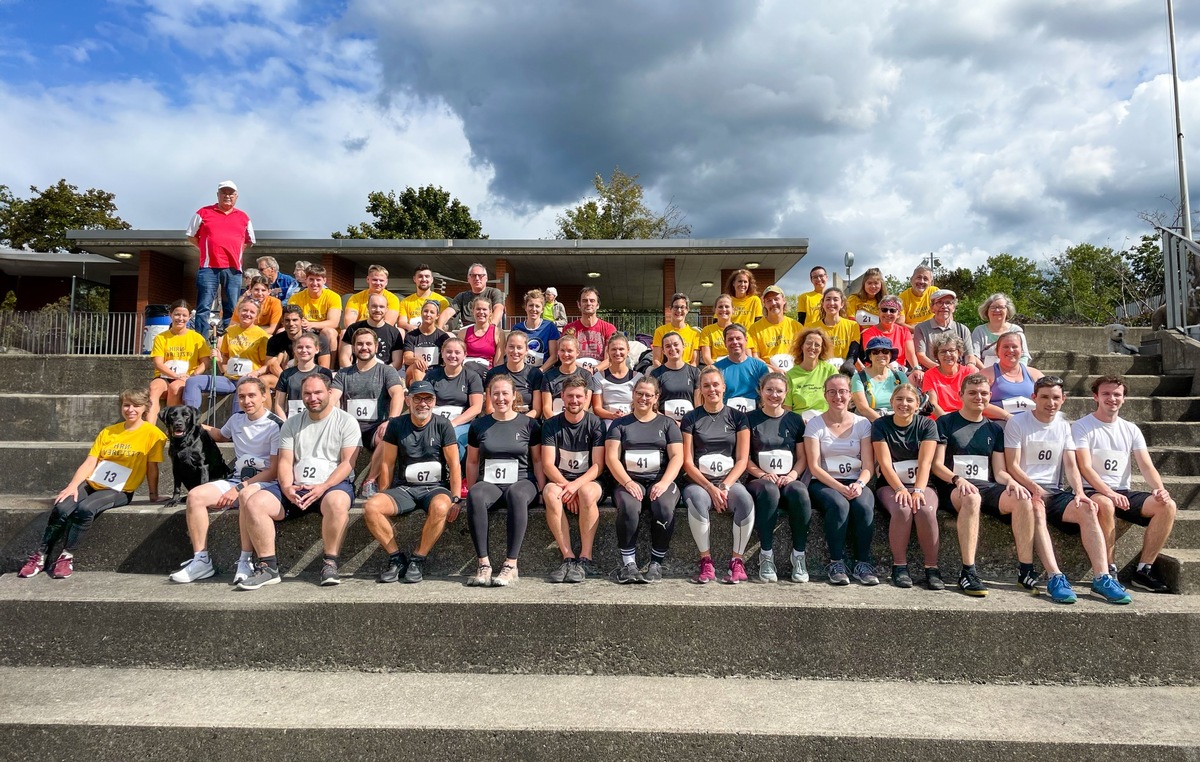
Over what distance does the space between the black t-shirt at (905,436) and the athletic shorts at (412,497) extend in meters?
2.70

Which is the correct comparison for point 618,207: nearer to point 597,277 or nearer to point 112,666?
point 597,277

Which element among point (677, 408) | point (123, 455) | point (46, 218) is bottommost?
point (123, 455)

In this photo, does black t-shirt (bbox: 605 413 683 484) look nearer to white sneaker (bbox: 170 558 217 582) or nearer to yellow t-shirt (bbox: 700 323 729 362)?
yellow t-shirt (bbox: 700 323 729 362)

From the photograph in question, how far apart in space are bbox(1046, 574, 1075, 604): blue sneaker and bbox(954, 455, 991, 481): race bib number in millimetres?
684

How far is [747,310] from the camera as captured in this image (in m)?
6.34

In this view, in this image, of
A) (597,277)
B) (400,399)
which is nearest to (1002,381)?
(400,399)

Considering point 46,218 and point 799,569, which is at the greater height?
point 46,218

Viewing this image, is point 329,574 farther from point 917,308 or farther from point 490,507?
point 917,308

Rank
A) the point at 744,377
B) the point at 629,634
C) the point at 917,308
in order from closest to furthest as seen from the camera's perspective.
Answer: the point at 629,634 < the point at 744,377 < the point at 917,308

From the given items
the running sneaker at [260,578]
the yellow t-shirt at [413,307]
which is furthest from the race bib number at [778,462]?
the yellow t-shirt at [413,307]

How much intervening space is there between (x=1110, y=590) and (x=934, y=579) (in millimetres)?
847

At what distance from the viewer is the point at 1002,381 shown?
15.3 ft

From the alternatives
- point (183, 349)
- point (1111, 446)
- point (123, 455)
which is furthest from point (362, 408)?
point (1111, 446)

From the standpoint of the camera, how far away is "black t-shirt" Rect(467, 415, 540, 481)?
420cm
